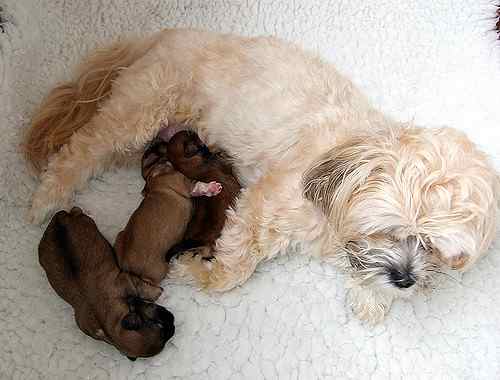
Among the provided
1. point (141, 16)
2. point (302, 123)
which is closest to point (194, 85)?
point (302, 123)

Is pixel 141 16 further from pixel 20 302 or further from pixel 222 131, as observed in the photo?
pixel 20 302

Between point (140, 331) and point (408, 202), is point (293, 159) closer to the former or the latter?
point (408, 202)

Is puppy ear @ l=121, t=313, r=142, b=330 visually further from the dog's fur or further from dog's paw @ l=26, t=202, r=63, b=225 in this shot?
dog's paw @ l=26, t=202, r=63, b=225

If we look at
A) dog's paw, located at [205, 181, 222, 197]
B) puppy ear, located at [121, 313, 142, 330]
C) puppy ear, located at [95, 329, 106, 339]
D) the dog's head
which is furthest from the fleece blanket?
the dog's head

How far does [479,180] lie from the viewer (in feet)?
5.50

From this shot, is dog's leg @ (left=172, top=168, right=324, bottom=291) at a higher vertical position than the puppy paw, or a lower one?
higher

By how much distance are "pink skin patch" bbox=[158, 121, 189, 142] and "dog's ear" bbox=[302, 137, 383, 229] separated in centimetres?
71

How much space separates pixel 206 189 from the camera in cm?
225

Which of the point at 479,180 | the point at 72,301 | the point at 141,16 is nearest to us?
the point at 479,180

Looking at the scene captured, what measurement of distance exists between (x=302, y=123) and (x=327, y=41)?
2.87ft

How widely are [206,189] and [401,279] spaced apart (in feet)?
2.66

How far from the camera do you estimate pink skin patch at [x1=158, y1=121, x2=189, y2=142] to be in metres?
2.43

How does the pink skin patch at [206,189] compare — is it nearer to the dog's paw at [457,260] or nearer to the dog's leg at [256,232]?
the dog's leg at [256,232]

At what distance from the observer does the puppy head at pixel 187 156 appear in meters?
2.34
